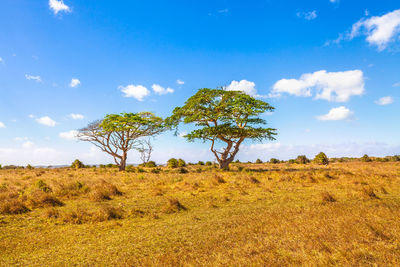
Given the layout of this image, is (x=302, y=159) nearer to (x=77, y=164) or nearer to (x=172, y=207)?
(x=172, y=207)

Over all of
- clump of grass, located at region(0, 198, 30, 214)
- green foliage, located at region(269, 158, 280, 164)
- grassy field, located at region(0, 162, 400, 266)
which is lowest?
grassy field, located at region(0, 162, 400, 266)

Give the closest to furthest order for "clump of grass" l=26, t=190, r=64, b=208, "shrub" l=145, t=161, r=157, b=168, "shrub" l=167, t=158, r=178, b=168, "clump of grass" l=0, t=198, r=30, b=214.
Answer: "clump of grass" l=0, t=198, r=30, b=214 < "clump of grass" l=26, t=190, r=64, b=208 < "shrub" l=167, t=158, r=178, b=168 < "shrub" l=145, t=161, r=157, b=168

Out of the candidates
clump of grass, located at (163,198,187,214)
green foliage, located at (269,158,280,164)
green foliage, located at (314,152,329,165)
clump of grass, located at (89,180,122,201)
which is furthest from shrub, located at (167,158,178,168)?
clump of grass, located at (163,198,187,214)

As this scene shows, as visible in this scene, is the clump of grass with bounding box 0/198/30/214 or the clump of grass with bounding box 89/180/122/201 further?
the clump of grass with bounding box 89/180/122/201

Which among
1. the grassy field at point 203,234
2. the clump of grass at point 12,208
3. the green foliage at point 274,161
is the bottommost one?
the grassy field at point 203,234

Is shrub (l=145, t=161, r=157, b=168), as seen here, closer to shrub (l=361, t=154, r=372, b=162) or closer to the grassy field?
the grassy field

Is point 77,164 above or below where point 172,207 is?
above

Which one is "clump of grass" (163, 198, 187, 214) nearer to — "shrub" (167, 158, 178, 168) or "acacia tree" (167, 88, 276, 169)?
"acacia tree" (167, 88, 276, 169)

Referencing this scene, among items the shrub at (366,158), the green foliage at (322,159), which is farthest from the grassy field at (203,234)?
the shrub at (366,158)

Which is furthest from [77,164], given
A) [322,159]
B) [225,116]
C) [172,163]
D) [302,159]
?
[322,159]

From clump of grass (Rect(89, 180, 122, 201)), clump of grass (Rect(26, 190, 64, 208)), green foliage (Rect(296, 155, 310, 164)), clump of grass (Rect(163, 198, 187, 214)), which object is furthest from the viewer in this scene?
green foliage (Rect(296, 155, 310, 164))

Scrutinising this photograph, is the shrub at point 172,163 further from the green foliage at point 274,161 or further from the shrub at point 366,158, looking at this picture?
the shrub at point 366,158

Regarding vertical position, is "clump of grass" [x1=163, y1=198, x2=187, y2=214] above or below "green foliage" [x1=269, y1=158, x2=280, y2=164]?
below

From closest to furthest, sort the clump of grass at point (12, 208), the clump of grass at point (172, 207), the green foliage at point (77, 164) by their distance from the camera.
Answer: the clump of grass at point (12, 208), the clump of grass at point (172, 207), the green foliage at point (77, 164)
